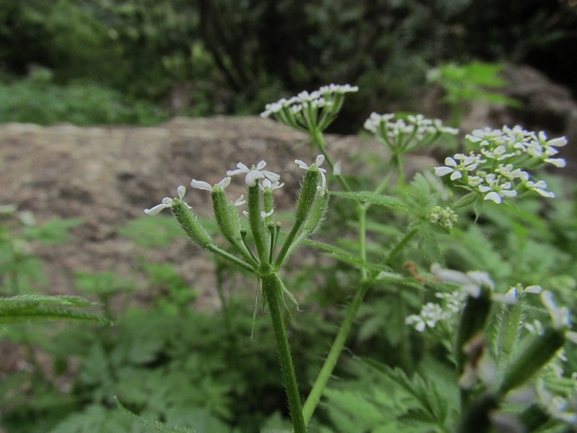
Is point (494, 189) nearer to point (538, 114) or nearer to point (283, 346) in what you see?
point (283, 346)

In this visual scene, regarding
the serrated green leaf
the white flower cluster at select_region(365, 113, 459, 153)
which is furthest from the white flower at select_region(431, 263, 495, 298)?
the serrated green leaf

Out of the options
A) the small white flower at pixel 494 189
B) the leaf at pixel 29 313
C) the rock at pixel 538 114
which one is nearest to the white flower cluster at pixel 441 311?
the small white flower at pixel 494 189

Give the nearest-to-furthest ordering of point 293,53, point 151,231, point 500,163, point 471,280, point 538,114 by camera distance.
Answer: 1. point 471,280
2. point 500,163
3. point 151,231
4. point 538,114
5. point 293,53

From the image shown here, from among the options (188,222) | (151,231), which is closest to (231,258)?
(188,222)

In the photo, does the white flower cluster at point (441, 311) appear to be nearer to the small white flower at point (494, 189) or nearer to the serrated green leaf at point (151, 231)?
the small white flower at point (494, 189)

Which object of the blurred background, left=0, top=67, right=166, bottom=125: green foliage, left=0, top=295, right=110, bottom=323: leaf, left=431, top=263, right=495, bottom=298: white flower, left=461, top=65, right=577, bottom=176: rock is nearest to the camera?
left=431, top=263, right=495, bottom=298: white flower

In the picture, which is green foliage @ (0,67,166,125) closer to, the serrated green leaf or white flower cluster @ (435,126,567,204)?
the serrated green leaf

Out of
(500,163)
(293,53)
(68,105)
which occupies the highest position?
(500,163)
